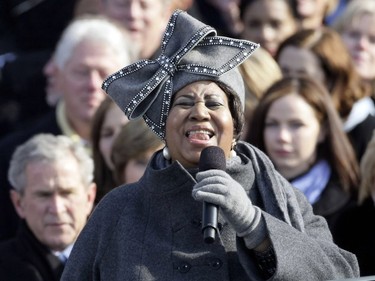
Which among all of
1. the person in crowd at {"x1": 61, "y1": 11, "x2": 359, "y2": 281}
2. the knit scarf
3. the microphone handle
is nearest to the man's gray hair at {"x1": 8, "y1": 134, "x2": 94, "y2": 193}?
the knit scarf

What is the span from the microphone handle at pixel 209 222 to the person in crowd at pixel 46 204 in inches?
95.9

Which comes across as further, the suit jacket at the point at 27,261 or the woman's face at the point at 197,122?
the suit jacket at the point at 27,261

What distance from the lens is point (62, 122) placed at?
26.7ft

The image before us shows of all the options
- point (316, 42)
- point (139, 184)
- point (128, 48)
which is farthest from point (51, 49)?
point (139, 184)

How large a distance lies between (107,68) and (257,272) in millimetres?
3487

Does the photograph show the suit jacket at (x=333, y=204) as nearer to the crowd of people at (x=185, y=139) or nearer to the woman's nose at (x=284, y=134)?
the crowd of people at (x=185, y=139)

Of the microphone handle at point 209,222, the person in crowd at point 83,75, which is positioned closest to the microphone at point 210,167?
the microphone handle at point 209,222

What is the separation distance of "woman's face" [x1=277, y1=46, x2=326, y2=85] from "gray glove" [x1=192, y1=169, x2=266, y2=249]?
11.2ft

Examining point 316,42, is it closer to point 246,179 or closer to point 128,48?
point 128,48

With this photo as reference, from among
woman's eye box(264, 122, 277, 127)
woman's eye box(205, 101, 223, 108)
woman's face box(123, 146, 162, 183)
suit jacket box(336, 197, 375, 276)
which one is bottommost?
suit jacket box(336, 197, 375, 276)

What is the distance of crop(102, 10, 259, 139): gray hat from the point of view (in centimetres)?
503

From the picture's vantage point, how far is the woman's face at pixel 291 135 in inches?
294

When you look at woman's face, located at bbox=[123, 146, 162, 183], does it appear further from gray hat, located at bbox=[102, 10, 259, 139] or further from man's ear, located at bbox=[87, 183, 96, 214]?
gray hat, located at bbox=[102, 10, 259, 139]

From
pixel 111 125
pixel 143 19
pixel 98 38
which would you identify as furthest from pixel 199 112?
pixel 143 19
